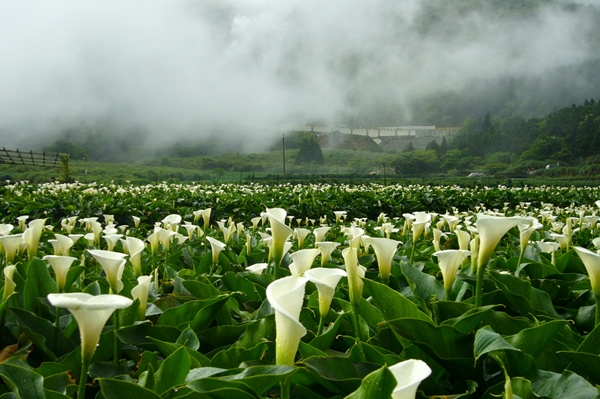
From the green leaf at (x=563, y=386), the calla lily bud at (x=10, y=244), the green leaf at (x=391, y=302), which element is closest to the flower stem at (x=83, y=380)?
the green leaf at (x=391, y=302)

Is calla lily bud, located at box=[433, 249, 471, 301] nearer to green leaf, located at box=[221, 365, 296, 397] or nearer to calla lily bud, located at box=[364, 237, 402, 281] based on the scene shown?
calla lily bud, located at box=[364, 237, 402, 281]

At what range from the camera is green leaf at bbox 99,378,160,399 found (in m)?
0.78

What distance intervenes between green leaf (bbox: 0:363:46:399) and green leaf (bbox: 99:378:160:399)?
0.20 m

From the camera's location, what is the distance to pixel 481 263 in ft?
4.17

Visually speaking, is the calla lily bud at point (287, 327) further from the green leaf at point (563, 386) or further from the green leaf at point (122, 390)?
the green leaf at point (563, 386)

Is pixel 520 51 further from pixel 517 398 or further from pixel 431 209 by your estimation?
pixel 517 398

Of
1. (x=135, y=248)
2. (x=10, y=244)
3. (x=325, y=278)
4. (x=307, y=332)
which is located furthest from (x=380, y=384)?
(x=10, y=244)

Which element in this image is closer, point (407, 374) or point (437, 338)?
point (407, 374)

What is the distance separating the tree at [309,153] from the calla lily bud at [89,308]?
7969 cm

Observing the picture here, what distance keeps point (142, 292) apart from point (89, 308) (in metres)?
0.59

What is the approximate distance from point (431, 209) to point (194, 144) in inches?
4179

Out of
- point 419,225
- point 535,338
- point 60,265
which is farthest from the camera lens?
point 419,225

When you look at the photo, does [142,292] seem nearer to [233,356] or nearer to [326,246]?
[233,356]

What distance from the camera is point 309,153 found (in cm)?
8294
